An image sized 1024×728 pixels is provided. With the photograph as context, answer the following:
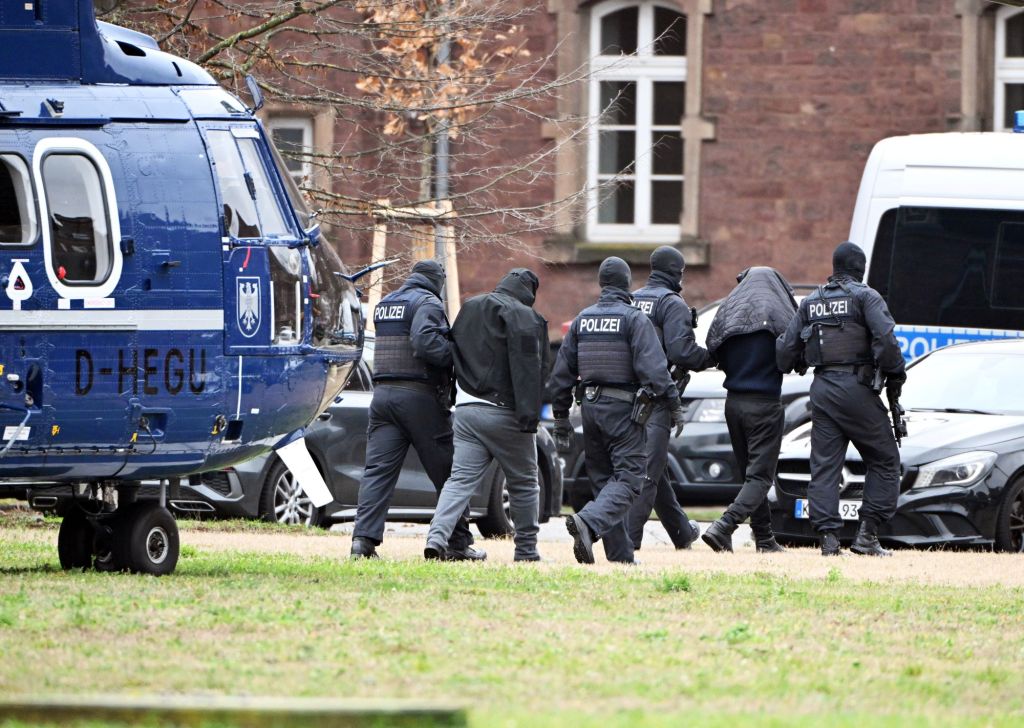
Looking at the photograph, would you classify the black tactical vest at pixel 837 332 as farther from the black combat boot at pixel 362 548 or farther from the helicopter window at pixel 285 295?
the helicopter window at pixel 285 295

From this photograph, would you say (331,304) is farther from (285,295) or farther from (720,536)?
(720,536)

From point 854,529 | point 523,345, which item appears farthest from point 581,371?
point 854,529

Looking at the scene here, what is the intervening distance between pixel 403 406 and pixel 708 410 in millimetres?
6320

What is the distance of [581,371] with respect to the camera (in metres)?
13.2

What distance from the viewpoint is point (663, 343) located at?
45.6ft

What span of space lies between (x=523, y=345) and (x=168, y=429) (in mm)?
2546

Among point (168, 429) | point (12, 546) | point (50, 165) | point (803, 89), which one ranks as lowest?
point (12, 546)

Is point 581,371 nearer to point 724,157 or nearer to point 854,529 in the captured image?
point 854,529

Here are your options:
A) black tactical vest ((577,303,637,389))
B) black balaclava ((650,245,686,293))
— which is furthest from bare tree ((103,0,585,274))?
black tactical vest ((577,303,637,389))

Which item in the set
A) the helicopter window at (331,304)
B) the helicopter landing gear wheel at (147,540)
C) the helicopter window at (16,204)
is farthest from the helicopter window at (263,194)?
the helicopter landing gear wheel at (147,540)

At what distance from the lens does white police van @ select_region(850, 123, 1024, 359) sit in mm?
18797

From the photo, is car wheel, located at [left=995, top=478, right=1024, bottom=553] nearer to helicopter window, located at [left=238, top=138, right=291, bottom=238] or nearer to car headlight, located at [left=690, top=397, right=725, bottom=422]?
car headlight, located at [left=690, top=397, right=725, bottom=422]

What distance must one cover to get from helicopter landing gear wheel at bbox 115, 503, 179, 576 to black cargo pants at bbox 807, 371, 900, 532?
4.64 meters

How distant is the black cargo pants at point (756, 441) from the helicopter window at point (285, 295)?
391 cm
